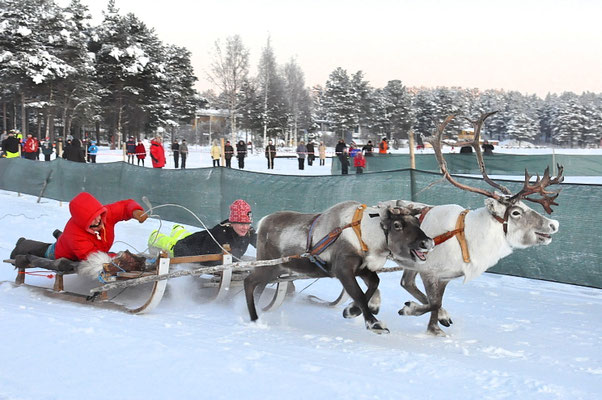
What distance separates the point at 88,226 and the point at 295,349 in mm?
Result: 3050

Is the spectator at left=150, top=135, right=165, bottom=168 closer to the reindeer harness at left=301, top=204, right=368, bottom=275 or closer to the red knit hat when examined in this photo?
the red knit hat

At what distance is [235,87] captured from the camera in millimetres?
60469

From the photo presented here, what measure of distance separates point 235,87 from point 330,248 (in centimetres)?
5604

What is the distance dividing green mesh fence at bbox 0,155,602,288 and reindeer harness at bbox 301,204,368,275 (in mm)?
1270

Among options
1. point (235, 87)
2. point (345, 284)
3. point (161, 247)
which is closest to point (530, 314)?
point (345, 284)

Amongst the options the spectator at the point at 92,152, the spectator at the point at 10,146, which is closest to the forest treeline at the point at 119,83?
the spectator at the point at 92,152

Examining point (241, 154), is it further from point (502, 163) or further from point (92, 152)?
point (502, 163)

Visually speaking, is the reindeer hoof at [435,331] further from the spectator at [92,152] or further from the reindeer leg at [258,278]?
the spectator at [92,152]

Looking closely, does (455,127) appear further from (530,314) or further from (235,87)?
(530,314)

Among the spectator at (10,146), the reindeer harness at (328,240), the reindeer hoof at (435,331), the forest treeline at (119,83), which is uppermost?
the forest treeline at (119,83)

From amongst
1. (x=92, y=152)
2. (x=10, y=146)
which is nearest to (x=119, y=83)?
(x=92, y=152)

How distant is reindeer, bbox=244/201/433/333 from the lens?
18.4ft

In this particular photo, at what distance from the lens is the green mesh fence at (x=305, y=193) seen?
7.67 m

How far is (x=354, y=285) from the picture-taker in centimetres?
571
